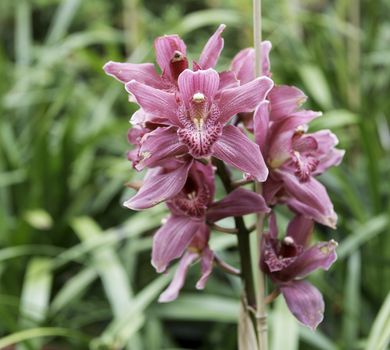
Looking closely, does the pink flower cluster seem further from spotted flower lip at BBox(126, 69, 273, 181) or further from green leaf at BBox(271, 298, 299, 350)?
green leaf at BBox(271, 298, 299, 350)

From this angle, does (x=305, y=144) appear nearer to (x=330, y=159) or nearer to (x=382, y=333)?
(x=330, y=159)

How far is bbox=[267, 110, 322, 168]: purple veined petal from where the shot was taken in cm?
82

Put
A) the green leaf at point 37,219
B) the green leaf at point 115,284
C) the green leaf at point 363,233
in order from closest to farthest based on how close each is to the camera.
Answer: the green leaf at point 115,284 < the green leaf at point 363,233 < the green leaf at point 37,219

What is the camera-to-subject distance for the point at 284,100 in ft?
2.74

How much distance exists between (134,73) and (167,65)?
4cm

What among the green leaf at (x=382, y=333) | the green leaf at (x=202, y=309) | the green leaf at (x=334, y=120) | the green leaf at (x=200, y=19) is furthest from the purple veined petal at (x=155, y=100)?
the green leaf at (x=200, y=19)

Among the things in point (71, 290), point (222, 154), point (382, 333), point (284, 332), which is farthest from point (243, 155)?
point (71, 290)

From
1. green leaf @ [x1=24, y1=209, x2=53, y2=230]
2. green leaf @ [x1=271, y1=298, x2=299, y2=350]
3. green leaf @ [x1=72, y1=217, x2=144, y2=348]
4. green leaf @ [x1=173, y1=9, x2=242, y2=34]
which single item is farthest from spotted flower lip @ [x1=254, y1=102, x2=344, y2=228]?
green leaf @ [x1=173, y1=9, x2=242, y2=34]

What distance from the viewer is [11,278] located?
2.02 metres

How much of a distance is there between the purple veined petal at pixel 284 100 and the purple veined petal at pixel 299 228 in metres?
0.14

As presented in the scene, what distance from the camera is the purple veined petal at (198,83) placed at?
28.7 inches

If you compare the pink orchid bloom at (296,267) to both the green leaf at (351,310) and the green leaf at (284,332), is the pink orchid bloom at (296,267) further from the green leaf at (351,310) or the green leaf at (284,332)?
the green leaf at (351,310)

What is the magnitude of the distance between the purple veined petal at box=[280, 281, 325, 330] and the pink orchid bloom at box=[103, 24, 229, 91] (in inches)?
10.9

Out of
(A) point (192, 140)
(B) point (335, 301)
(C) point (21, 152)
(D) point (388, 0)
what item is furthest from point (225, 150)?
(D) point (388, 0)
